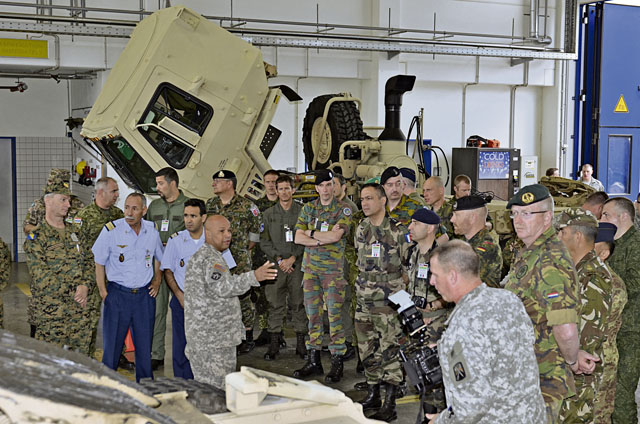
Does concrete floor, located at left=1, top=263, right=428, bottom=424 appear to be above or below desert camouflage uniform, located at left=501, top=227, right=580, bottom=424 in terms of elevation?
below

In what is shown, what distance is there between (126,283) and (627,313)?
3813mm

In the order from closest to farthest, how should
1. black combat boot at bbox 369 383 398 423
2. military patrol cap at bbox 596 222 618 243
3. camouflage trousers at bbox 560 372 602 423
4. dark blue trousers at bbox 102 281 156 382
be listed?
camouflage trousers at bbox 560 372 602 423, military patrol cap at bbox 596 222 618 243, black combat boot at bbox 369 383 398 423, dark blue trousers at bbox 102 281 156 382

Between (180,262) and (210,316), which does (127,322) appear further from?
(210,316)

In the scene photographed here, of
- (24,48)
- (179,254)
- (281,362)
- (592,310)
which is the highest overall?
(24,48)

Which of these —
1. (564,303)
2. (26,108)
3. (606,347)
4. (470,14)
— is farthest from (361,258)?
(470,14)

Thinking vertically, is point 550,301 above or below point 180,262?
above

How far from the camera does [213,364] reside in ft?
15.9

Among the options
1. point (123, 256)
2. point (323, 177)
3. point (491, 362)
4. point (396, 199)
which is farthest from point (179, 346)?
point (491, 362)

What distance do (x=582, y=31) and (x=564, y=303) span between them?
12.8 metres

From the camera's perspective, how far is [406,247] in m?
5.70

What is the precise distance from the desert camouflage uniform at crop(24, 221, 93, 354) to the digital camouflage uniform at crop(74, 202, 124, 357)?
17cm

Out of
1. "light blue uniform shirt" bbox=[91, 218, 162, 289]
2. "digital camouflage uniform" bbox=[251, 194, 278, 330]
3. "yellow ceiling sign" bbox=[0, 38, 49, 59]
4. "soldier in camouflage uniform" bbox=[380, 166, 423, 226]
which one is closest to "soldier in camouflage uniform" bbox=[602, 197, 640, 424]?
"soldier in camouflage uniform" bbox=[380, 166, 423, 226]

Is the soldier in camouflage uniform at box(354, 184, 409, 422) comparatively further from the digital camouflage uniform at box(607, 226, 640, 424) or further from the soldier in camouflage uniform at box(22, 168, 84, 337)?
the soldier in camouflage uniform at box(22, 168, 84, 337)

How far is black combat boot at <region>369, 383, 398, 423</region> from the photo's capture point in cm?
556
